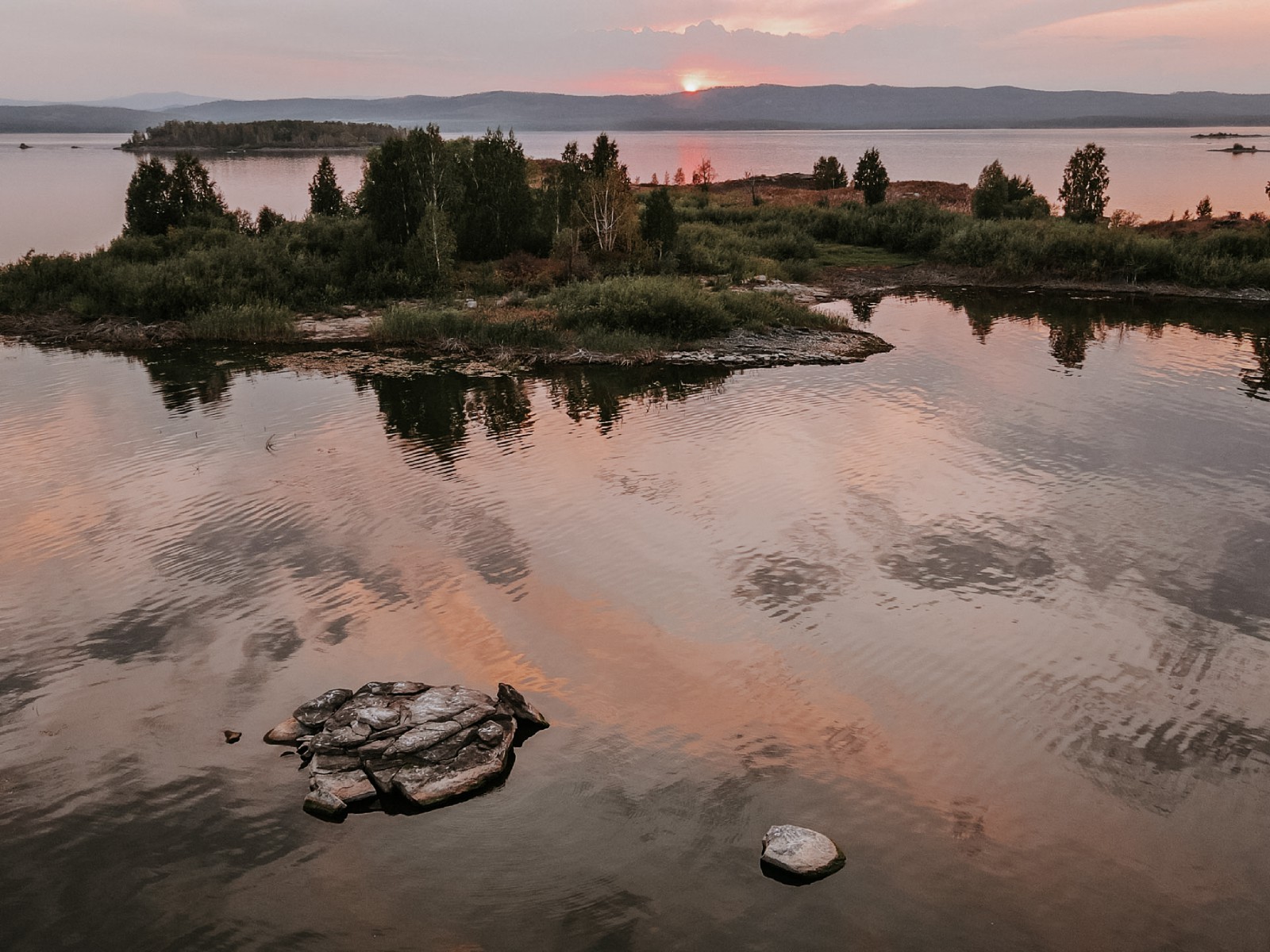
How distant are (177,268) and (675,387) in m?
19.0

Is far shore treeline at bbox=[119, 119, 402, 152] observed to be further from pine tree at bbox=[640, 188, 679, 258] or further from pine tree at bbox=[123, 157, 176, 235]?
pine tree at bbox=[640, 188, 679, 258]

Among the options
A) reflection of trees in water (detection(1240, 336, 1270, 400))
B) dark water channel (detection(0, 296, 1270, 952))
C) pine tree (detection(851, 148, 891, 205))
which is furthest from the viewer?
pine tree (detection(851, 148, 891, 205))

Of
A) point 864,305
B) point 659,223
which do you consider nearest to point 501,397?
point 659,223

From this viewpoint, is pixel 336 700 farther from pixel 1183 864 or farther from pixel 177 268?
pixel 177 268

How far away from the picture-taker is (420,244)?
32.8 m

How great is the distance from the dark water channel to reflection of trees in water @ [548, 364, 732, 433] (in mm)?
1354

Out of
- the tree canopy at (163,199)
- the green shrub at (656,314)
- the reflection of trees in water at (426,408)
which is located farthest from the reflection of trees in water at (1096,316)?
the tree canopy at (163,199)

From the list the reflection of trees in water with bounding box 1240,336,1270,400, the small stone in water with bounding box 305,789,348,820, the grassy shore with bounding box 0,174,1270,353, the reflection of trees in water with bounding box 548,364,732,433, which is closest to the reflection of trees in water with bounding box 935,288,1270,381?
the reflection of trees in water with bounding box 1240,336,1270,400

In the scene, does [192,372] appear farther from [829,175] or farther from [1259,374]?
[829,175]

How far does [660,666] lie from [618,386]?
14322 millimetres

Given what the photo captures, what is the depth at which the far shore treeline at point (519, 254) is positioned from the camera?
95.0 feet

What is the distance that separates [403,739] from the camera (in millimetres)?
9242

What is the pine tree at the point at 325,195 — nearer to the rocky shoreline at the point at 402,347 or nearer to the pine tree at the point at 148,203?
the pine tree at the point at 148,203

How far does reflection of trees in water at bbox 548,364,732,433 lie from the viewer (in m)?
22.4
